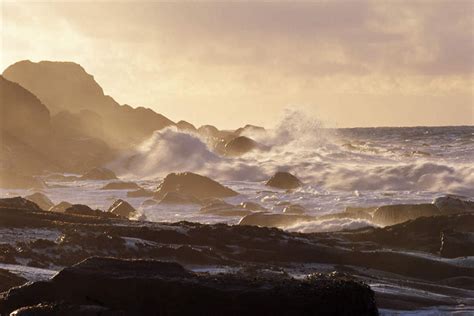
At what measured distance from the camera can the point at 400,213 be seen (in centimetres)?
4922

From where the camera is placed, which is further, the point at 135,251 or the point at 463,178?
the point at 463,178

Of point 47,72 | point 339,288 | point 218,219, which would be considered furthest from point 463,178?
point 47,72

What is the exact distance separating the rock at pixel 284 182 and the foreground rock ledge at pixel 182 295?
5697 cm

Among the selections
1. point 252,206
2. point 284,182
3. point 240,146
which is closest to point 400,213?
point 252,206

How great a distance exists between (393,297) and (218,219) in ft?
96.4

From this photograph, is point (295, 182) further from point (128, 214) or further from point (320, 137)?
point (320, 137)

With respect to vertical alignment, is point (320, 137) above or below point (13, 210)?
above

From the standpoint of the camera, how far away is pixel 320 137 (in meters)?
118

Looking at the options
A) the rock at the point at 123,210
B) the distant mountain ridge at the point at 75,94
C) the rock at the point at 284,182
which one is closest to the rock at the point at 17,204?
the rock at the point at 123,210

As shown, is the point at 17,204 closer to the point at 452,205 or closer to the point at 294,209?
the point at 294,209

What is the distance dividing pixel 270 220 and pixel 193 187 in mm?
20813

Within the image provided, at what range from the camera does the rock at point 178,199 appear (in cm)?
6419

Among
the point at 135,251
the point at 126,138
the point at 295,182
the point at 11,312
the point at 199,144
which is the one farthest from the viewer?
the point at 126,138

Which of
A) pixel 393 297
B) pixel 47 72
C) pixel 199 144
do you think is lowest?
pixel 393 297
